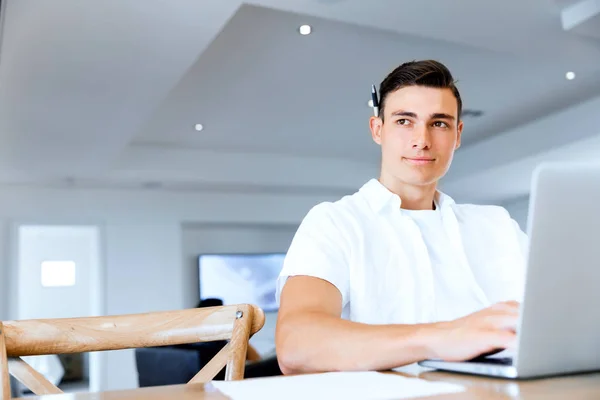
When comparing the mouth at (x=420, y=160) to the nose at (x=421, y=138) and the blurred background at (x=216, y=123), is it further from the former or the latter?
the blurred background at (x=216, y=123)

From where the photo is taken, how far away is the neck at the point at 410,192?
3.92 feet

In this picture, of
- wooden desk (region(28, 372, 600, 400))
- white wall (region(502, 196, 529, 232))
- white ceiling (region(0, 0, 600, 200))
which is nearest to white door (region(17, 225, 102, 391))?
white ceiling (region(0, 0, 600, 200))

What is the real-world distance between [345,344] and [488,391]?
27 cm

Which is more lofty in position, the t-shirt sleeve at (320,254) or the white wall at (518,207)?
the white wall at (518,207)

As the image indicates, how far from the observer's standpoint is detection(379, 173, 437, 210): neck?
120 centimetres

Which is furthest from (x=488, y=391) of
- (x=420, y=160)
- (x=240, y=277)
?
(x=240, y=277)

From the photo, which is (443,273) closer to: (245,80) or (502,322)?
(502,322)

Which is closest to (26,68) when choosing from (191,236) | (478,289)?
(478,289)

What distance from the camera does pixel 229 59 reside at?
161 inches

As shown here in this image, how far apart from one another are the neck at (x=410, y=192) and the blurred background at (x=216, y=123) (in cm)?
171

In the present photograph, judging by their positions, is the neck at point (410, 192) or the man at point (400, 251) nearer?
the man at point (400, 251)

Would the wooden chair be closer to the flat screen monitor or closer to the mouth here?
the mouth

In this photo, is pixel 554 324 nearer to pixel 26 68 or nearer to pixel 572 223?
pixel 572 223

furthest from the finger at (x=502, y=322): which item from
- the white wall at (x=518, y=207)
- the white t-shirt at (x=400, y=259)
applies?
the white wall at (x=518, y=207)
